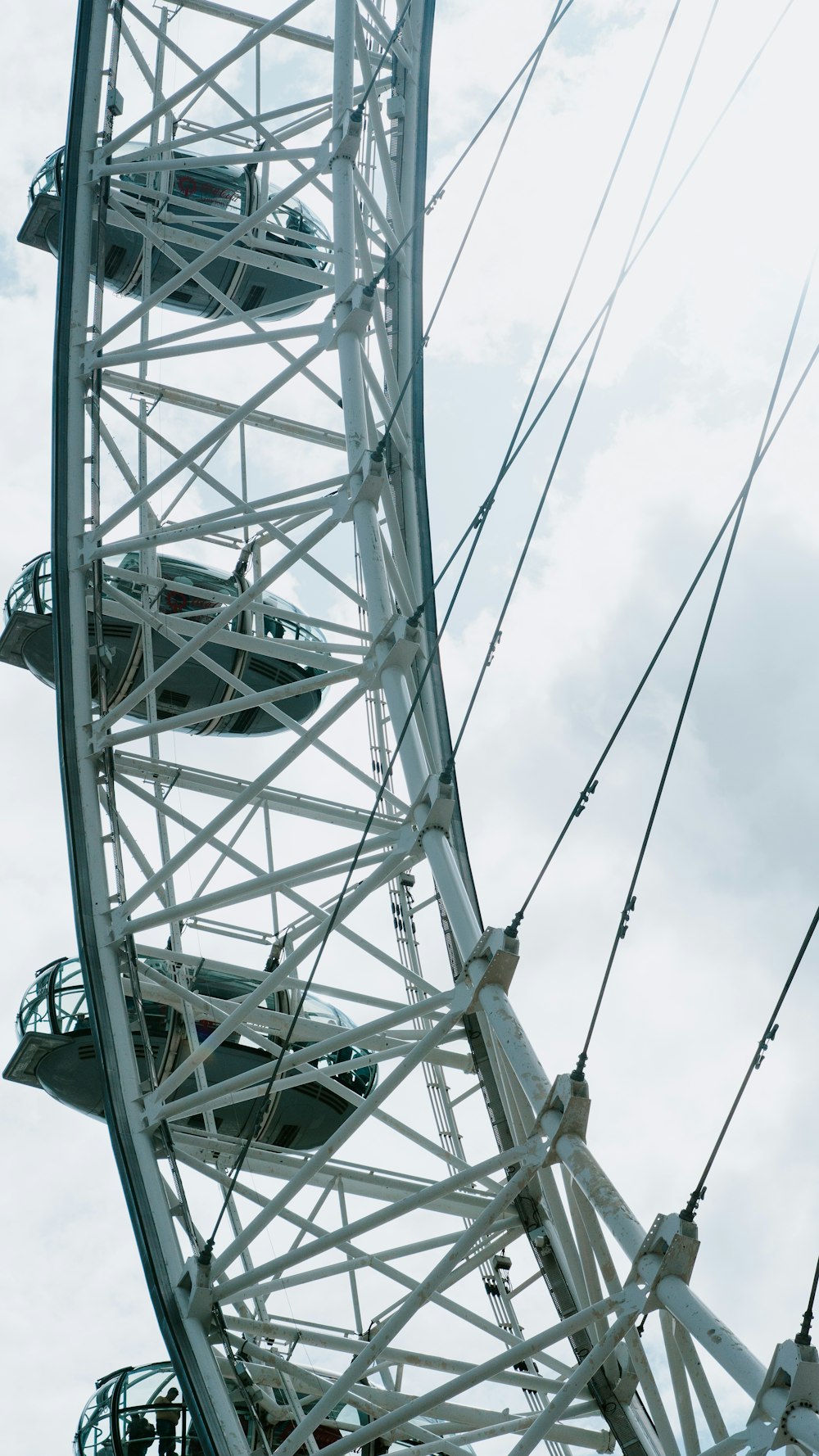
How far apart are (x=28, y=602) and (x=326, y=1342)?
10194 millimetres

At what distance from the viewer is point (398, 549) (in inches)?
706

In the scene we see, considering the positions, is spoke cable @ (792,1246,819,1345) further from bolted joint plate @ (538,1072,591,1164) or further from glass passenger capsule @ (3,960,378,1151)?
glass passenger capsule @ (3,960,378,1151)

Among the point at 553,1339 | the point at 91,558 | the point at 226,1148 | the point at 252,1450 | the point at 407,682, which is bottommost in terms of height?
the point at 553,1339

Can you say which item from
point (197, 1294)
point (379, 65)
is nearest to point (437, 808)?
point (197, 1294)

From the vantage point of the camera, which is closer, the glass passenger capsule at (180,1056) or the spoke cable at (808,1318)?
the spoke cable at (808,1318)

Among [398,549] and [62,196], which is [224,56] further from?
[398,549]

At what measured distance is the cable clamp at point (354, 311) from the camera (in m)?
18.6

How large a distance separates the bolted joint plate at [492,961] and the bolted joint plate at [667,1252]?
291 cm

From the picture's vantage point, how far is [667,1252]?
11320mm

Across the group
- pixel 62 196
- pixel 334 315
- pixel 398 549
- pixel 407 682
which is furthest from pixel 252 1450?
pixel 62 196

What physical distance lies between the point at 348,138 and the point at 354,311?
2262 mm

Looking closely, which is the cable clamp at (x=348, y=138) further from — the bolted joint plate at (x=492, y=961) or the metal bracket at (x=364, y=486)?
the bolted joint plate at (x=492, y=961)

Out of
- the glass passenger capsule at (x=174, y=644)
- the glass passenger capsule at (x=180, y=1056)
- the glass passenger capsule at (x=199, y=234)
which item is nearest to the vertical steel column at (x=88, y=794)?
the glass passenger capsule at (x=199, y=234)

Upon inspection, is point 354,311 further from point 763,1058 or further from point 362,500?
point 763,1058
